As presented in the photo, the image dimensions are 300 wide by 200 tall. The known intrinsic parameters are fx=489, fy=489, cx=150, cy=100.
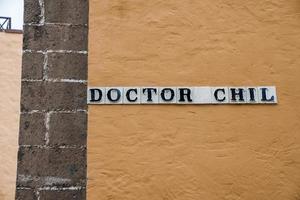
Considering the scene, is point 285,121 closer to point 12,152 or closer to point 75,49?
point 75,49

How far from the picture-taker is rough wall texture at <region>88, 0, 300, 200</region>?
3.38 metres

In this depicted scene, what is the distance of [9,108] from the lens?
8727 mm

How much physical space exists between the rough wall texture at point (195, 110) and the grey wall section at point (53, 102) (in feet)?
0.30

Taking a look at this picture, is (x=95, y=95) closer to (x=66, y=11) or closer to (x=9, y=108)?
(x=66, y=11)

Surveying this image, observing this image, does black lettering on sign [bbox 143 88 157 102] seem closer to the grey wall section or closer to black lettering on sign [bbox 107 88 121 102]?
black lettering on sign [bbox 107 88 121 102]

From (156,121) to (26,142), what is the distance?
928 millimetres

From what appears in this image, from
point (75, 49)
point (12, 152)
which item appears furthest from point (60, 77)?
point (12, 152)

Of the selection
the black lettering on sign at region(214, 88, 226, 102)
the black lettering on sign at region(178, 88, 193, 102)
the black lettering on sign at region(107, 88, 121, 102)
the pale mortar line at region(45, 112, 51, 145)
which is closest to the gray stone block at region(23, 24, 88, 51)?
the black lettering on sign at region(107, 88, 121, 102)

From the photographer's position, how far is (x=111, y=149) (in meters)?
3.42

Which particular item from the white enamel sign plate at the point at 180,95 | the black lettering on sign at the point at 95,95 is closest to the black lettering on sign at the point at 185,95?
the white enamel sign plate at the point at 180,95

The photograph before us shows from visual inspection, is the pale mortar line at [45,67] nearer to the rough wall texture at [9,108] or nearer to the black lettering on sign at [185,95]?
the black lettering on sign at [185,95]

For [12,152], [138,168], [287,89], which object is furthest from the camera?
[12,152]

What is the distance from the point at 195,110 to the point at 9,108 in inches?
233

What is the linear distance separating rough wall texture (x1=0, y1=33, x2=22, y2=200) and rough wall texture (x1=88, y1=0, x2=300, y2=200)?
17.7ft
